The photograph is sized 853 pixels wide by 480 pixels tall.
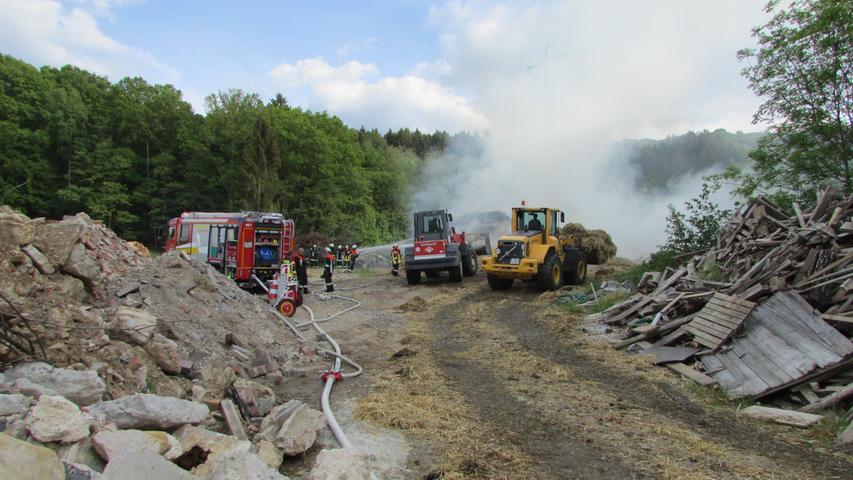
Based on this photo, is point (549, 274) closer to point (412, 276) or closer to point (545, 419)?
point (412, 276)

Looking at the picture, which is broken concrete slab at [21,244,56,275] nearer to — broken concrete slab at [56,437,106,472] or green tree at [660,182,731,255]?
broken concrete slab at [56,437,106,472]

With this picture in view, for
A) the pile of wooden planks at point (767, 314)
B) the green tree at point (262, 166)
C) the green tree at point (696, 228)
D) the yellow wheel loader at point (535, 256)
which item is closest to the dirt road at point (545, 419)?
the pile of wooden planks at point (767, 314)

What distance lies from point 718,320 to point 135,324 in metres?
8.18

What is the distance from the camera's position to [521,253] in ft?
49.6

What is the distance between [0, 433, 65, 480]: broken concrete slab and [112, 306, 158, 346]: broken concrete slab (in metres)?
3.29

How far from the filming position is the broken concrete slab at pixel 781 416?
5367mm

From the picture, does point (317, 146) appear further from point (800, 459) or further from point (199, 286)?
point (800, 459)

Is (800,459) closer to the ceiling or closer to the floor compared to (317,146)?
closer to the floor

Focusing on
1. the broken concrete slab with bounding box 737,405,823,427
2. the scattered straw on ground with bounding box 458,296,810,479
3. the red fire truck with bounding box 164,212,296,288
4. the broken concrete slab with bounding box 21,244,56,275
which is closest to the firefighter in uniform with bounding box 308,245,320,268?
the red fire truck with bounding box 164,212,296,288

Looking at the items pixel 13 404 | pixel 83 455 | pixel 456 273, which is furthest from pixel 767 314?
pixel 456 273

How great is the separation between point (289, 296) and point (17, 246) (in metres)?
6.81

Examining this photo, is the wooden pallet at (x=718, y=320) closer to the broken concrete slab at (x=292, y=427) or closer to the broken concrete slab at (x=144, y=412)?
the broken concrete slab at (x=292, y=427)

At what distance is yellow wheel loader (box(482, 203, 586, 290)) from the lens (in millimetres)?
15133

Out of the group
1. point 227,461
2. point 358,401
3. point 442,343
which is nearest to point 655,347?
point 442,343
